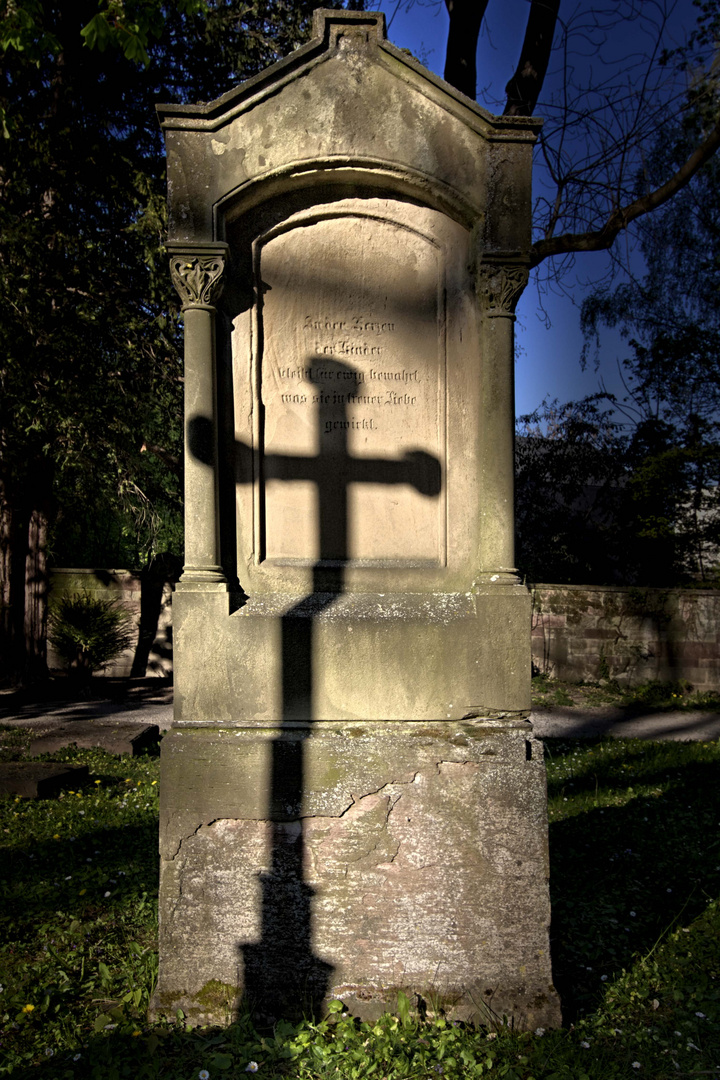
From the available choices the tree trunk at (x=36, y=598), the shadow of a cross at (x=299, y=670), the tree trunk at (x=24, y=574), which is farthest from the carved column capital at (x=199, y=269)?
the tree trunk at (x=36, y=598)

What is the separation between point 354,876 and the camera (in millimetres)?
2951

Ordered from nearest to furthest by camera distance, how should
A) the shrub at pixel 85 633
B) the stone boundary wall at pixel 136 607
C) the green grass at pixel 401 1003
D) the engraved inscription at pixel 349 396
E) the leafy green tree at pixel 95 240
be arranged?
the green grass at pixel 401 1003 → the engraved inscription at pixel 349 396 → the leafy green tree at pixel 95 240 → the shrub at pixel 85 633 → the stone boundary wall at pixel 136 607

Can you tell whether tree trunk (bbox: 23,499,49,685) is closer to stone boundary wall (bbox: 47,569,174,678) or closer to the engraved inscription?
stone boundary wall (bbox: 47,569,174,678)

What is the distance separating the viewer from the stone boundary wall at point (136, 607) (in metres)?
12.4

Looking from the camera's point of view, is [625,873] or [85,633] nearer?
[625,873]

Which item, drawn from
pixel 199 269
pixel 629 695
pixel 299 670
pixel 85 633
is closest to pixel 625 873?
pixel 299 670

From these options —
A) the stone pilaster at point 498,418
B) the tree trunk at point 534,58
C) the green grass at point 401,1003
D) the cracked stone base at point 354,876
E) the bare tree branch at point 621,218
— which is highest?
the tree trunk at point 534,58

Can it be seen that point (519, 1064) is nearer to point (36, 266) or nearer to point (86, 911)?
point (86, 911)

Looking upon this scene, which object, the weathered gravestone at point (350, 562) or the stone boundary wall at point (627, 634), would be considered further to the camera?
the stone boundary wall at point (627, 634)

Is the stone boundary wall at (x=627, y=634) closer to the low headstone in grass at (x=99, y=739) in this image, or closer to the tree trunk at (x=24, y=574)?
the low headstone in grass at (x=99, y=739)

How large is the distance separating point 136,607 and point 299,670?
10182mm

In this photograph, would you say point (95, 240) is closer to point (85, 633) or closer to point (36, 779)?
point (85, 633)

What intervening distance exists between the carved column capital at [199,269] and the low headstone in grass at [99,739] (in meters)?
5.01

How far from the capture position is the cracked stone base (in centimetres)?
292
